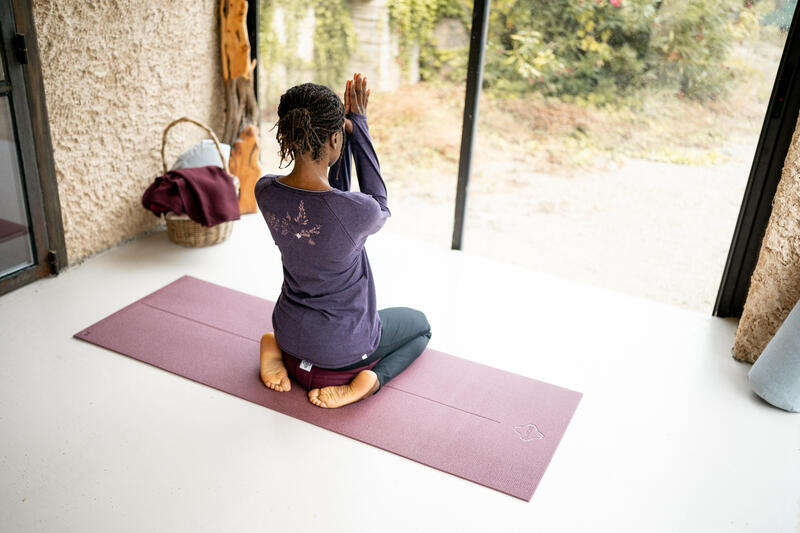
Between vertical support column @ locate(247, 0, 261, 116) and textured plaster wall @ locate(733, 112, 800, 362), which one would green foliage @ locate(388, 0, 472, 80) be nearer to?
vertical support column @ locate(247, 0, 261, 116)

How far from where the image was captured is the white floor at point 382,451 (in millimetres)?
1841

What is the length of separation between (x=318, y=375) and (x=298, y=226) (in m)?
0.56

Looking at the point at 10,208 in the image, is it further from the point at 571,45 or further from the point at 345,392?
the point at 571,45

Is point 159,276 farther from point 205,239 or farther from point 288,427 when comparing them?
point 288,427

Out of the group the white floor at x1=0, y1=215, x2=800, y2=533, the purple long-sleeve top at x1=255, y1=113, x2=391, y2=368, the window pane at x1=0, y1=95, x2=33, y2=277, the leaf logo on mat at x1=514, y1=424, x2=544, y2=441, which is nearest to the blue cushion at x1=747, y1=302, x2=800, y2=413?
the white floor at x1=0, y1=215, x2=800, y2=533

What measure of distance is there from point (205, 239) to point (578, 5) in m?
2.73

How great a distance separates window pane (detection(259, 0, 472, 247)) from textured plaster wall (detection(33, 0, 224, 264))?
106cm

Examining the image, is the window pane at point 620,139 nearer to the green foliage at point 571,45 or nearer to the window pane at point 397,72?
the green foliage at point 571,45

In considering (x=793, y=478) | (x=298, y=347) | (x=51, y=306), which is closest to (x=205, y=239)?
(x=51, y=306)

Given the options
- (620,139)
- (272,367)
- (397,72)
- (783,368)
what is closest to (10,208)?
(272,367)

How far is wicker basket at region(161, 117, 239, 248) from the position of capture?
128 inches

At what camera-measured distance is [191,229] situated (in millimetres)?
3270

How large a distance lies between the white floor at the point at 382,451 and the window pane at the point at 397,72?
5.82 feet

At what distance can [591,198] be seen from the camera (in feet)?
15.0
